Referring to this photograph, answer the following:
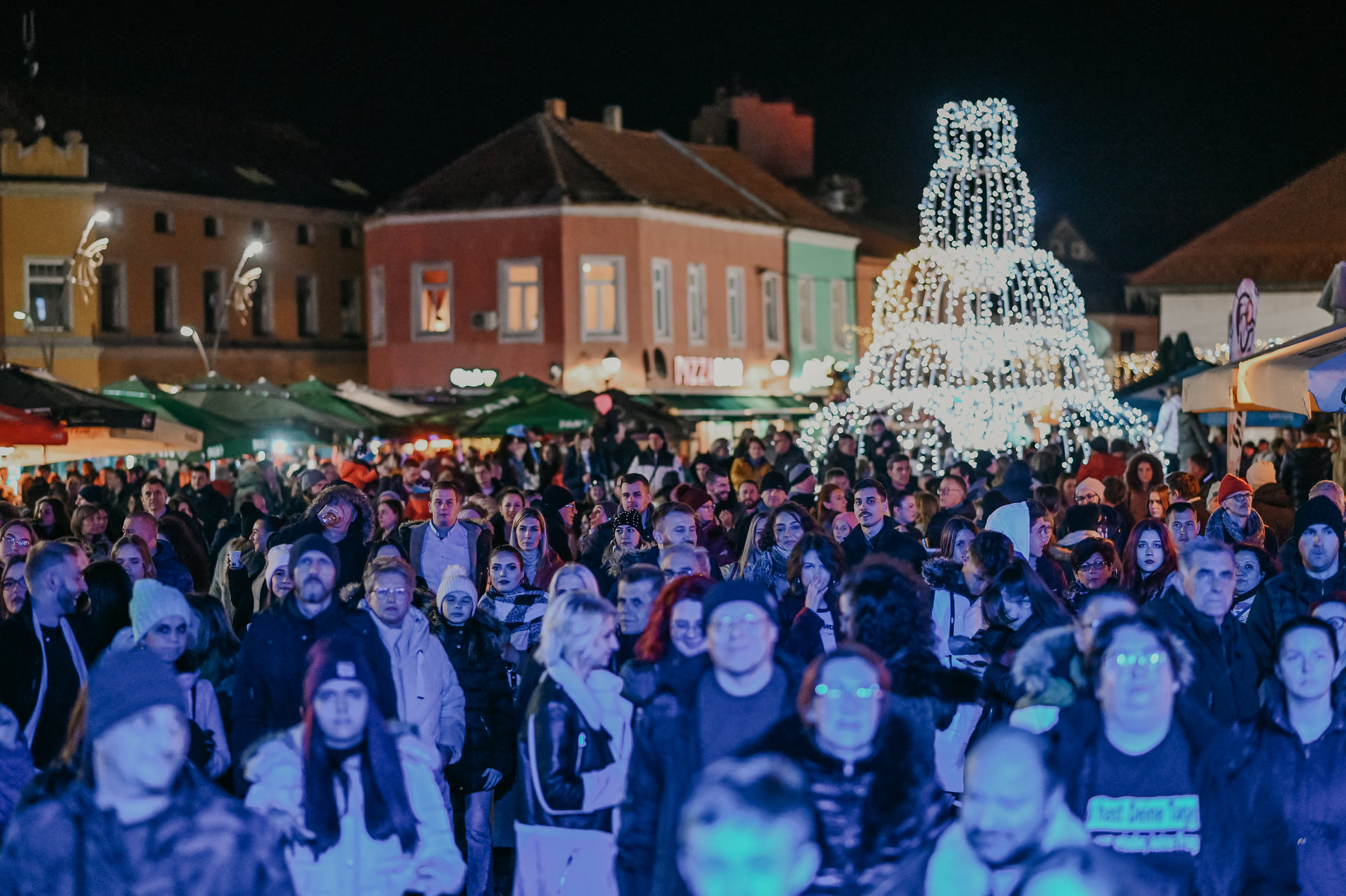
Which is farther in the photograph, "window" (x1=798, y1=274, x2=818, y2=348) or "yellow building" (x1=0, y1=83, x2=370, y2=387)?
"window" (x1=798, y1=274, x2=818, y2=348)

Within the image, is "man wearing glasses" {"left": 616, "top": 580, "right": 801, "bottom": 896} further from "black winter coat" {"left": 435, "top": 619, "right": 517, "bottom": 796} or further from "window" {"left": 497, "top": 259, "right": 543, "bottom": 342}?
"window" {"left": 497, "top": 259, "right": 543, "bottom": 342}

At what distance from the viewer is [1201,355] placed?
3822cm

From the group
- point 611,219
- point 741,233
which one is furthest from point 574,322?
point 741,233

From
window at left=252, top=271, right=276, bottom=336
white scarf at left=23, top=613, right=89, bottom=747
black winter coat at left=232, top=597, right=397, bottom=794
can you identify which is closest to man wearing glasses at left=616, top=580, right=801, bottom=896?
black winter coat at left=232, top=597, right=397, bottom=794

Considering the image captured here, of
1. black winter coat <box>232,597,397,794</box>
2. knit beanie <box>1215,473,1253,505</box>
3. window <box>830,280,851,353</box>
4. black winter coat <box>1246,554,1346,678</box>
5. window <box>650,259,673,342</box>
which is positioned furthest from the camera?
window <box>830,280,851,353</box>

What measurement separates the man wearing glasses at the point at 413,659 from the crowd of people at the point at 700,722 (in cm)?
1

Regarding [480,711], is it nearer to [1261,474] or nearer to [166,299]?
[1261,474]

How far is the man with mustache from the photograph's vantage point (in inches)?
263

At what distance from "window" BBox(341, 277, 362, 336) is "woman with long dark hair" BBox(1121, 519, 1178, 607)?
36.1 meters

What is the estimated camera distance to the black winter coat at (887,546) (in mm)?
9977

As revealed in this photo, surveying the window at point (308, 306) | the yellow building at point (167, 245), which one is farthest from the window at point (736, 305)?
the window at point (308, 306)

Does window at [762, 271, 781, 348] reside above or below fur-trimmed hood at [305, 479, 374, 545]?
above

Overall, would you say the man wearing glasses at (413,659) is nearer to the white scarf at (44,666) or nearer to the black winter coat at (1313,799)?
the white scarf at (44,666)

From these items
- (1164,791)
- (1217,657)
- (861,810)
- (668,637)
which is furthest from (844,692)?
(1217,657)
